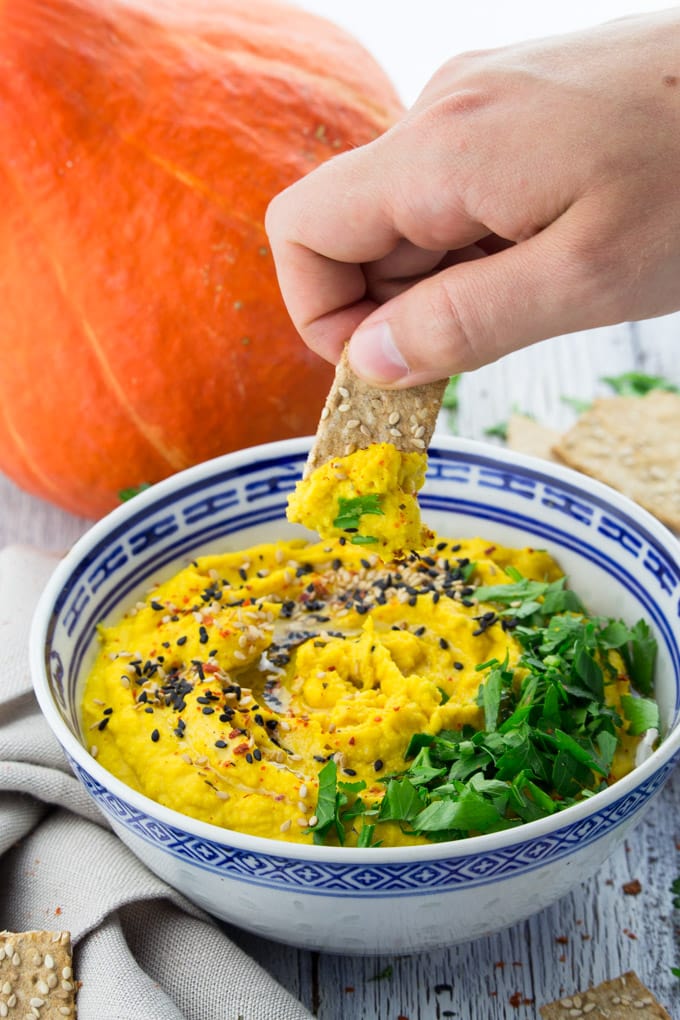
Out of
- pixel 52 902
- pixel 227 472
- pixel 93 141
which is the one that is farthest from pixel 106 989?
pixel 93 141

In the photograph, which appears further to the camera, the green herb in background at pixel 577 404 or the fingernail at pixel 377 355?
the green herb in background at pixel 577 404

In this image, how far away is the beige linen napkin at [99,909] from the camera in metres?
2.71

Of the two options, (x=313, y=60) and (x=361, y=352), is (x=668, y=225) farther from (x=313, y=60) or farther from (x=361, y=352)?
(x=313, y=60)

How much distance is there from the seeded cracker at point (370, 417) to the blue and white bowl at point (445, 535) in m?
0.70

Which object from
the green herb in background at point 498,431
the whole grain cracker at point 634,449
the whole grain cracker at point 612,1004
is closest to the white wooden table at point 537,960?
the whole grain cracker at point 612,1004

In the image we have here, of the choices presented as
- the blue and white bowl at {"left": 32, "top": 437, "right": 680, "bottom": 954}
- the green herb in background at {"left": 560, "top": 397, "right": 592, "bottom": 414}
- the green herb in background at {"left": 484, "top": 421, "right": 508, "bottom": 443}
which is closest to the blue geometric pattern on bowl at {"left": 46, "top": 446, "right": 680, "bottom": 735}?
the blue and white bowl at {"left": 32, "top": 437, "right": 680, "bottom": 954}

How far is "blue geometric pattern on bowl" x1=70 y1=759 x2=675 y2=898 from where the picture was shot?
2410 mm

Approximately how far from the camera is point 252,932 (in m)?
2.84

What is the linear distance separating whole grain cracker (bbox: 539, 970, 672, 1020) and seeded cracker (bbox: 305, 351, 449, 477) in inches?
55.5

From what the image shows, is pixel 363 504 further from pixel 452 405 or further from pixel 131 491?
pixel 452 405

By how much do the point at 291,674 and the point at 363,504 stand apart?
25.6 inches

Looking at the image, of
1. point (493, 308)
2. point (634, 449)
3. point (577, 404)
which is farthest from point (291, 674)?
point (577, 404)

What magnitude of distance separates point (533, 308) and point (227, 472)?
57.7 inches

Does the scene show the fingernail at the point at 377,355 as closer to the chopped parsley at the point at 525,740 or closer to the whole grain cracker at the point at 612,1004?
the chopped parsley at the point at 525,740
